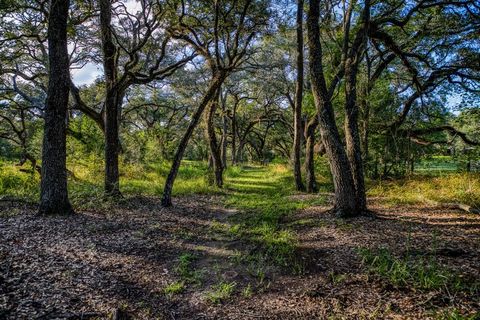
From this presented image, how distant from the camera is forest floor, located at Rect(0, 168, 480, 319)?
122 inches

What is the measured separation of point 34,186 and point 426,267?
444 inches

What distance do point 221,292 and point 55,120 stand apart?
18.3 feet

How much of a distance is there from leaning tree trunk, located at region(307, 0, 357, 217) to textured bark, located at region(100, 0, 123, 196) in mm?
6052

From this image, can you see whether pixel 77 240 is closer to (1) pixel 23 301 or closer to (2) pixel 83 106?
(1) pixel 23 301

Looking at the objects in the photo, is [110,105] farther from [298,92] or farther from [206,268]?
[298,92]

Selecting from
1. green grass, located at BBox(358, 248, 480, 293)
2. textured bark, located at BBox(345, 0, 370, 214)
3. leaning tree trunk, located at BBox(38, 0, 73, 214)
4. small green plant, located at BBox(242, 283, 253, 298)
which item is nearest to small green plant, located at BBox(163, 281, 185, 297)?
small green plant, located at BBox(242, 283, 253, 298)

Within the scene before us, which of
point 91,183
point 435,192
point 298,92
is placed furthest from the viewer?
point 298,92

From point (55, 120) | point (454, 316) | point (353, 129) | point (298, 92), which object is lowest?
point (454, 316)

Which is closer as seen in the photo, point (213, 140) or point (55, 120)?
point (55, 120)

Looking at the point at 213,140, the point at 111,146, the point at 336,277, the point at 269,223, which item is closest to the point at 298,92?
the point at 213,140

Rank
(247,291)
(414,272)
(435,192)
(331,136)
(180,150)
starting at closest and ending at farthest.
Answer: (414,272) → (247,291) → (331,136) → (435,192) → (180,150)

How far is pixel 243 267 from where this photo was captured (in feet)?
14.7

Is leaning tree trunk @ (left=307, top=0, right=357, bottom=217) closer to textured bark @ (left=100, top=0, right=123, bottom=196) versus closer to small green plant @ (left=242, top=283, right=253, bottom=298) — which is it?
small green plant @ (left=242, top=283, right=253, bottom=298)

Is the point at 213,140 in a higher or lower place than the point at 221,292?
higher
